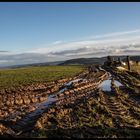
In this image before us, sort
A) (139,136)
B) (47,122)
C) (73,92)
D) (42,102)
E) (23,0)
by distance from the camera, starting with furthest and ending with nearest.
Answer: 1. (73,92)
2. (42,102)
3. (47,122)
4. (23,0)
5. (139,136)

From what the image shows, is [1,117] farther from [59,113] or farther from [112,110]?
[112,110]

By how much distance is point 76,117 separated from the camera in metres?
19.6

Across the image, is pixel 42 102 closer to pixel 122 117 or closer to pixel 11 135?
pixel 122 117

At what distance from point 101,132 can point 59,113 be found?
4779 mm

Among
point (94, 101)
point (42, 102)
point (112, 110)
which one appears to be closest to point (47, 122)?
point (112, 110)

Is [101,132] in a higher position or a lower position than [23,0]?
lower

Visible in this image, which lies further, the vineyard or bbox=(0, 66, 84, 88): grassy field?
bbox=(0, 66, 84, 88): grassy field

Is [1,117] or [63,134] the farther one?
[1,117]

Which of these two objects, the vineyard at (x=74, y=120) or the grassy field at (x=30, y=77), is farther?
the grassy field at (x=30, y=77)

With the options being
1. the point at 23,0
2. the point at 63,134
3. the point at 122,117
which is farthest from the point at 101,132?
the point at 23,0

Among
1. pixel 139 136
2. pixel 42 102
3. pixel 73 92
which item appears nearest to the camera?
pixel 139 136

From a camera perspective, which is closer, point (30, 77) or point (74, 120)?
point (74, 120)

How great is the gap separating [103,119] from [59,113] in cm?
291

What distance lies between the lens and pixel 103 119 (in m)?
18.9
